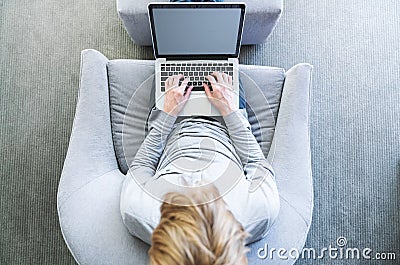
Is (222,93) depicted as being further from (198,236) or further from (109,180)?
→ (198,236)

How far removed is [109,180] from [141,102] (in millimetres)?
291

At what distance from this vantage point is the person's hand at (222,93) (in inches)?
63.1

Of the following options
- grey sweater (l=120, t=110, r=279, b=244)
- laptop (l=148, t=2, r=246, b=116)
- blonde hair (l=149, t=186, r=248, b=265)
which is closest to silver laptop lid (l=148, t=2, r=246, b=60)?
laptop (l=148, t=2, r=246, b=116)

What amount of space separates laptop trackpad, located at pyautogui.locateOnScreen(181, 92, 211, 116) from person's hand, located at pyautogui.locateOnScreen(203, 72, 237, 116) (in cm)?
2

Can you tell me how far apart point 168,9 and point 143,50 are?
50cm

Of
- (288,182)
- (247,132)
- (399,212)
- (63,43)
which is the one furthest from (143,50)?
(399,212)

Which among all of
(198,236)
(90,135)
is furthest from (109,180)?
(198,236)

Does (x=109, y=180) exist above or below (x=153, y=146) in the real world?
below

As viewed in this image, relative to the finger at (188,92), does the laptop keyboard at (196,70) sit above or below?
above

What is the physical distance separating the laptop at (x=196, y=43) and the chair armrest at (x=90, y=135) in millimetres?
186

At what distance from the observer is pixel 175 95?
161cm

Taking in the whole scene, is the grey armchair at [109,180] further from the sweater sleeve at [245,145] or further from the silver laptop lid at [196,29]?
the silver laptop lid at [196,29]

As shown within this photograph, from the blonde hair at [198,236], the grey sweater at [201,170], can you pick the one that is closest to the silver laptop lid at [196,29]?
the grey sweater at [201,170]

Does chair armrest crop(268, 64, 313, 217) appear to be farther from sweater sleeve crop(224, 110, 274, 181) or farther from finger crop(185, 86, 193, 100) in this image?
finger crop(185, 86, 193, 100)
